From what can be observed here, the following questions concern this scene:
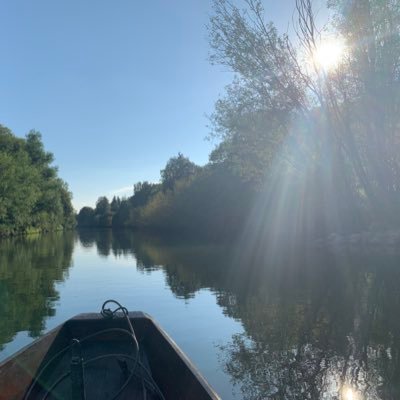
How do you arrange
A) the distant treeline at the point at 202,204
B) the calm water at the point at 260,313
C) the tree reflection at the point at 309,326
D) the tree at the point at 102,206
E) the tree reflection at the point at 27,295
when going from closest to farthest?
the tree reflection at the point at 309,326, the calm water at the point at 260,313, the tree reflection at the point at 27,295, the distant treeline at the point at 202,204, the tree at the point at 102,206

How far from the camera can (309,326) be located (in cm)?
768

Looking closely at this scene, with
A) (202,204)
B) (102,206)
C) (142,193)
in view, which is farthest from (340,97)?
(102,206)

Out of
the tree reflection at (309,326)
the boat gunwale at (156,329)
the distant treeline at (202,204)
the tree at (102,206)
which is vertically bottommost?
the tree reflection at (309,326)

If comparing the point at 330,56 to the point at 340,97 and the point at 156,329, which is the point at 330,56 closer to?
the point at 340,97

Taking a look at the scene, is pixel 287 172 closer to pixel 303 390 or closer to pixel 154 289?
pixel 154 289

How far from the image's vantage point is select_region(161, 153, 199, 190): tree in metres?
76.2

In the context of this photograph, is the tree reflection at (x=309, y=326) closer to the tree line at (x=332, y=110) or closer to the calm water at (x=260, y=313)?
the calm water at (x=260, y=313)

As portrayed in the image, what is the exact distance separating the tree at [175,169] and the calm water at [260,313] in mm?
58581

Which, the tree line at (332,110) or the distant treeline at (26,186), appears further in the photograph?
the distant treeline at (26,186)

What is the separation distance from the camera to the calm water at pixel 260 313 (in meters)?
5.30

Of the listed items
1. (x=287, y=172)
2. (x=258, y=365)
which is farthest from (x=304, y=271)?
(x=287, y=172)

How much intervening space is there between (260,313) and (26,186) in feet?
145

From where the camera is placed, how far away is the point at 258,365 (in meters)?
5.75

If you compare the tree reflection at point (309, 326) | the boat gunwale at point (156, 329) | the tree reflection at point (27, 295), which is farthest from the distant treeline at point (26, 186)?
the boat gunwale at point (156, 329)
